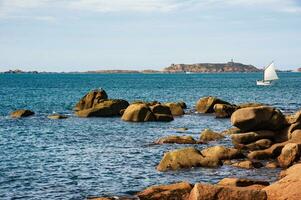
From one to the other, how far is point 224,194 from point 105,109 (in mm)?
45476

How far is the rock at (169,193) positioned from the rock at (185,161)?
7568 millimetres

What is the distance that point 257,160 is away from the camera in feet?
112

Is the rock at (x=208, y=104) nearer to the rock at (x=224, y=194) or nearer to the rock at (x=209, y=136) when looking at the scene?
the rock at (x=209, y=136)

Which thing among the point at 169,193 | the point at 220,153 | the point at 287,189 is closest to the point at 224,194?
the point at 287,189

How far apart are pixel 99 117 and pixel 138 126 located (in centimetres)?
1170

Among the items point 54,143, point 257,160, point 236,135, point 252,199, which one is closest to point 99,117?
point 54,143

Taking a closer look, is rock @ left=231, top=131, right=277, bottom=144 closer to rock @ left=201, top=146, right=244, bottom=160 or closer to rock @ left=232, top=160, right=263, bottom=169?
rock @ left=201, top=146, right=244, bottom=160

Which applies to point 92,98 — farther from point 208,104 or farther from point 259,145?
point 259,145

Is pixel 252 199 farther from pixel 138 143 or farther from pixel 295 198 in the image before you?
pixel 138 143

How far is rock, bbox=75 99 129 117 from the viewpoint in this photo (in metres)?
64.1

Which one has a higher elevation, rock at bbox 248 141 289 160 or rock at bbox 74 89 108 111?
rock at bbox 74 89 108 111

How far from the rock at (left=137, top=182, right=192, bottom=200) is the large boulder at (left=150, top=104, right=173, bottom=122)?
114 ft

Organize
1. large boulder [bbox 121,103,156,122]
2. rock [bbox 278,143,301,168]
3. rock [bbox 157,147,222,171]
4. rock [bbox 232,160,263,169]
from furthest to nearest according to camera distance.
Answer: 1. large boulder [bbox 121,103,156,122]
2. rock [bbox 278,143,301,168]
3. rock [bbox 232,160,263,169]
4. rock [bbox 157,147,222,171]

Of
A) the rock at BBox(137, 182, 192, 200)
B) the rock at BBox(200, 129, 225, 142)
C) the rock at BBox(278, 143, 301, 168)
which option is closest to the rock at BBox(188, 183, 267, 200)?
the rock at BBox(137, 182, 192, 200)
